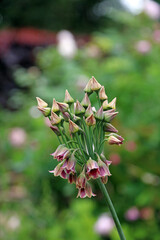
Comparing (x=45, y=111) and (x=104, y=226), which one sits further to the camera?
(x=104, y=226)

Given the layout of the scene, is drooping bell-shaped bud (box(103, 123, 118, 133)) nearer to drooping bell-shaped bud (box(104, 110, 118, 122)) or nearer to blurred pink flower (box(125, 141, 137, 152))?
drooping bell-shaped bud (box(104, 110, 118, 122))

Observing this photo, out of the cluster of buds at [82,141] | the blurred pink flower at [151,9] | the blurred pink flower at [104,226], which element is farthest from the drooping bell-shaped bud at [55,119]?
the blurred pink flower at [151,9]

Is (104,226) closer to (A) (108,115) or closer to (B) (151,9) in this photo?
(A) (108,115)

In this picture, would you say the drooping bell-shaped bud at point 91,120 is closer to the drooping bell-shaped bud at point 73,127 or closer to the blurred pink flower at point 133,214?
the drooping bell-shaped bud at point 73,127

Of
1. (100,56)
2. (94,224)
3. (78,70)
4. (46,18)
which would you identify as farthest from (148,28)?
(46,18)

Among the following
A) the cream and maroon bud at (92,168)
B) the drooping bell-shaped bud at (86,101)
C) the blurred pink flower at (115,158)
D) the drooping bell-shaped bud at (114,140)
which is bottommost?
the blurred pink flower at (115,158)

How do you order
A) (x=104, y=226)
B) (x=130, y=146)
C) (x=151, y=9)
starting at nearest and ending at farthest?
(x=104, y=226)
(x=130, y=146)
(x=151, y=9)

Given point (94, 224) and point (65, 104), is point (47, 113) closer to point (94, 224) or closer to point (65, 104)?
point (65, 104)

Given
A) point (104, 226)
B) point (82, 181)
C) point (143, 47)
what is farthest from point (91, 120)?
point (143, 47)
